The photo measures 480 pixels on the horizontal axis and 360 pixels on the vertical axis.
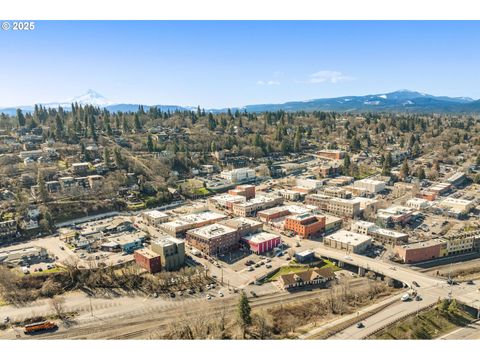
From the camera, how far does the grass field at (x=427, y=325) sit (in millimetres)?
18622

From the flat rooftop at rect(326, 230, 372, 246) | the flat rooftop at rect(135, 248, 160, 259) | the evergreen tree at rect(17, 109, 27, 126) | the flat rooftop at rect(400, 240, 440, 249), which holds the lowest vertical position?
the flat rooftop at rect(400, 240, 440, 249)

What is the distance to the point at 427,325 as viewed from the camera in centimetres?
1980

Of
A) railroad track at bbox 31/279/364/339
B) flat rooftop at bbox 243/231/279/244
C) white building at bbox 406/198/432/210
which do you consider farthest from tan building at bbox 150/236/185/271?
white building at bbox 406/198/432/210

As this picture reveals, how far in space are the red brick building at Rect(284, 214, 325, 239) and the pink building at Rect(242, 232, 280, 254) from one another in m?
2.78

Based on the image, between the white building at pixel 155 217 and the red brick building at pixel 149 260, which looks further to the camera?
Result: the white building at pixel 155 217

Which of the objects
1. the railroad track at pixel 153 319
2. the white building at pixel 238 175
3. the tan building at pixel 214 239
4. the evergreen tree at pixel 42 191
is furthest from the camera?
the white building at pixel 238 175

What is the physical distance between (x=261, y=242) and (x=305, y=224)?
18.4ft

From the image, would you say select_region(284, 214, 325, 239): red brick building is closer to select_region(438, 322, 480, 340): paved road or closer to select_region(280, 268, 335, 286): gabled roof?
select_region(280, 268, 335, 286): gabled roof

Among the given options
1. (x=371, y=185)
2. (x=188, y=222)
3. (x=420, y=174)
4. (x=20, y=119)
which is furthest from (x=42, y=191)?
(x=420, y=174)

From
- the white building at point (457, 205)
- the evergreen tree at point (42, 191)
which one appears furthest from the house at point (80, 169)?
the white building at point (457, 205)

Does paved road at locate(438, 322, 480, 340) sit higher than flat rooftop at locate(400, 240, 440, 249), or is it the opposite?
flat rooftop at locate(400, 240, 440, 249)

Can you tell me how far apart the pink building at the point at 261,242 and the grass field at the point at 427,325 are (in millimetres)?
12450

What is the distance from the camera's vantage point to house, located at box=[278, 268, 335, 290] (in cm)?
2430

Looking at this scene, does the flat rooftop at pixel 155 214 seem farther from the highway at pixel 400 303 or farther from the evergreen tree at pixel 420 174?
the evergreen tree at pixel 420 174
